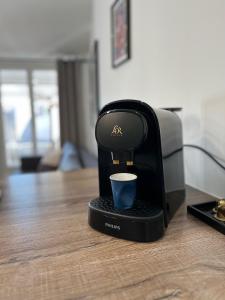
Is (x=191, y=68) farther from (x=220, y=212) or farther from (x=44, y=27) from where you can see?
(x=44, y=27)

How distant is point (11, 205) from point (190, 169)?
637 millimetres

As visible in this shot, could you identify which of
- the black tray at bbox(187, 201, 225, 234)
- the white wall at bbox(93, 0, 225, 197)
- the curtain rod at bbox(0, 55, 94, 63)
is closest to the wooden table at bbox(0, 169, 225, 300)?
the black tray at bbox(187, 201, 225, 234)

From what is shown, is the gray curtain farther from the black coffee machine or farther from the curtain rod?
the black coffee machine

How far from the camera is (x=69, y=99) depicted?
4.11 m

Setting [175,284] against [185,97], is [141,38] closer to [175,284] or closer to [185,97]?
[185,97]

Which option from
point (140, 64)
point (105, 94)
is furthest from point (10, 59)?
point (140, 64)

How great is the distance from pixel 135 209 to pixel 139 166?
111mm

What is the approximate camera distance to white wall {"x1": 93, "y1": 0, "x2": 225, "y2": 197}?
801 mm

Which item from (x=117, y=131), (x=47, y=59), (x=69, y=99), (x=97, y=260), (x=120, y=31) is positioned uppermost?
(x=47, y=59)

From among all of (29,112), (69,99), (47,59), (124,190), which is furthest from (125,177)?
(29,112)

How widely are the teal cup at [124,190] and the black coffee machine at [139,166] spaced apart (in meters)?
0.02

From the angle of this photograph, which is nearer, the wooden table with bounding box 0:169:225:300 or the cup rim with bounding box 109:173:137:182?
the wooden table with bounding box 0:169:225:300

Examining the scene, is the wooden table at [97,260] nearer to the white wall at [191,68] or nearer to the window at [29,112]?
the white wall at [191,68]

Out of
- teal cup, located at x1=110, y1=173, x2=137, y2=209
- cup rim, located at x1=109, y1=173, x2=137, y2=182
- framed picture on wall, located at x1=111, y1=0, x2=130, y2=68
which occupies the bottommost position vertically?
teal cup, located at x1=110, y1=173, x2=137, y2=209
